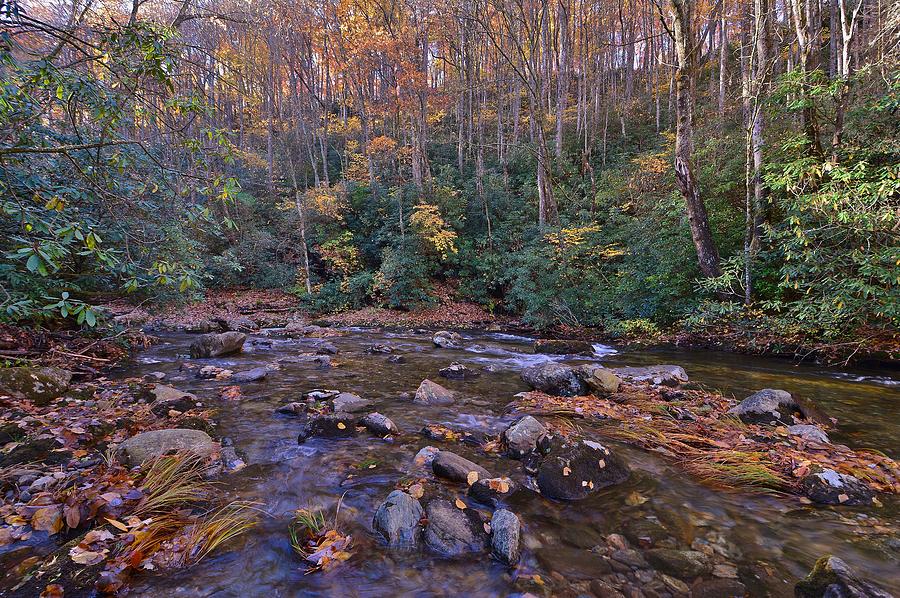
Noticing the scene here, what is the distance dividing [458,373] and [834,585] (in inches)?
241

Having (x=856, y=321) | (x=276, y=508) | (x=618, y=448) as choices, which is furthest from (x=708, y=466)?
(x=856, y=321)

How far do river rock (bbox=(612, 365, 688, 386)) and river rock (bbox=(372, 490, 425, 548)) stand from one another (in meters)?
5.26

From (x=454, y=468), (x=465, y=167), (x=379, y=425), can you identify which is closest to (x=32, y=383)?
(x=379, y=425)

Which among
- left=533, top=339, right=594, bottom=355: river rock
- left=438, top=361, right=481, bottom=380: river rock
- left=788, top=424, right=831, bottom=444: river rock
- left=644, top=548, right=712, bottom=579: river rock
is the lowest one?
left=533, top=339, right=594, bottom=355: river rock

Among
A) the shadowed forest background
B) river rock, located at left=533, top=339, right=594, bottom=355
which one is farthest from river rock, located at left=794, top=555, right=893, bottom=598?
river rock, located at left=533, top=339, right=594, bottom=355

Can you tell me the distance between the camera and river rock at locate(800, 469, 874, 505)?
341 cm

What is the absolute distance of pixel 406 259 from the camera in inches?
698

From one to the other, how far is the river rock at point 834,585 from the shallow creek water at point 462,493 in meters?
0.22

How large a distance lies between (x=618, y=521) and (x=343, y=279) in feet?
59.2

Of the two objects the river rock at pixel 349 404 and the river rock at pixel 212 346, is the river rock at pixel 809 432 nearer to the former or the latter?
the river rock at pixel 349 404

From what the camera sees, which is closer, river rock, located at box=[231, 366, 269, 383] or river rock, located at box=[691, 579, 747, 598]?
river rock, located at box=[691, 579, 747, 598]

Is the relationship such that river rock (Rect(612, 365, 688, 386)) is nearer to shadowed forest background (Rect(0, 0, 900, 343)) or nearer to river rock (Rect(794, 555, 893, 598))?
shadowed forest background (Rect(0, 0, 900, 343))

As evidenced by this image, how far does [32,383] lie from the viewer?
17.6ft

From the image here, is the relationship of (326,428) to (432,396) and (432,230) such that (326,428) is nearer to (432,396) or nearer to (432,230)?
(432,396)
